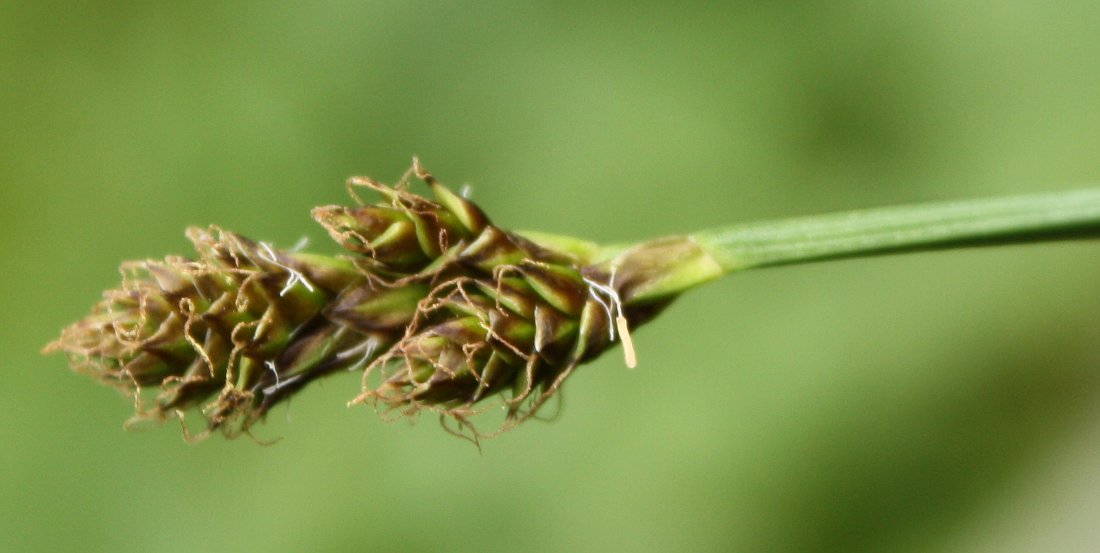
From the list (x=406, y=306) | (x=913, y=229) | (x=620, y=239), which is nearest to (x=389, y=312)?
(x=406, y=306)

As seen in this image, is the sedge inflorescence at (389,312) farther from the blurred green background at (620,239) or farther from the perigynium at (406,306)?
the blurred green background at (620,239)

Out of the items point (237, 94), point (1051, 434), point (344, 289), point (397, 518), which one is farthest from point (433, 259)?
point (237, 94)

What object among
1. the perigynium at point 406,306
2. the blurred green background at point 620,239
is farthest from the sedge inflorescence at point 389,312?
the blurred green background at point 620,239

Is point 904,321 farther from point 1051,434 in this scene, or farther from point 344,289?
point 344,289

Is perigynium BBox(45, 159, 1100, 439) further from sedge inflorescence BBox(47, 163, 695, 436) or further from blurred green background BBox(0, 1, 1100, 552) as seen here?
blurred green background BBox(0, 1, 1100, 552)

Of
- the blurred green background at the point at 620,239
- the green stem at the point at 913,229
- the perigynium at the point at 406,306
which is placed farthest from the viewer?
the blurred green background at the point at 620,239

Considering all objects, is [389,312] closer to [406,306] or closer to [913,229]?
[406,306]

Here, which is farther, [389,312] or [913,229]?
[389,312]

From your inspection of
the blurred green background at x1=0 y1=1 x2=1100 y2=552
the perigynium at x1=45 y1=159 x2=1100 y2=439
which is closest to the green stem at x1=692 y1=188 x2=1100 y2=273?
→ the perigynium at x1=45 y1=159 x2=1100 y2=439
